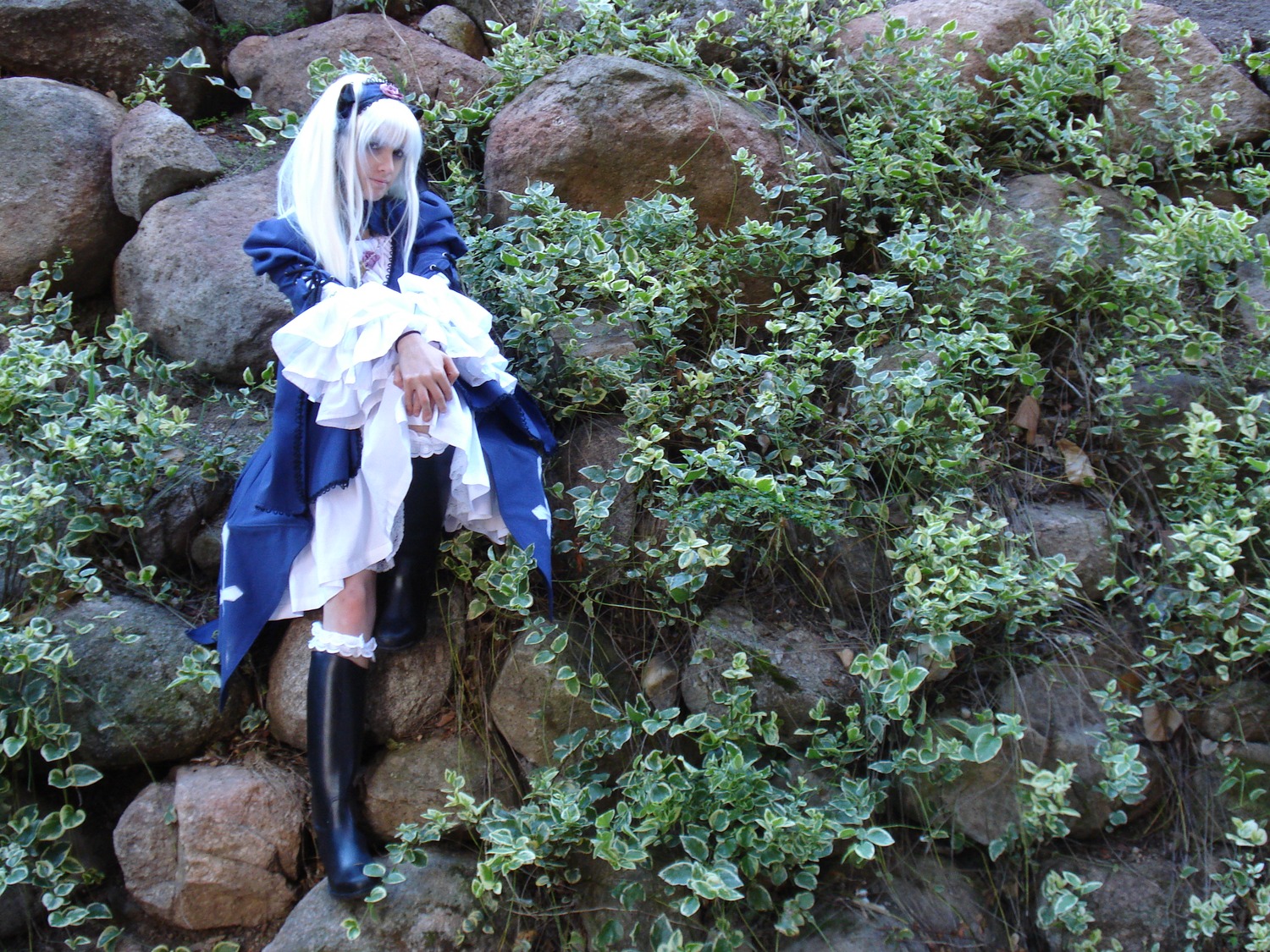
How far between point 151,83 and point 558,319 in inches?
86.6

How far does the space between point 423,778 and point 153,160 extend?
7.85ft

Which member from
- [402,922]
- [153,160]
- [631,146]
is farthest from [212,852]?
[631,146]

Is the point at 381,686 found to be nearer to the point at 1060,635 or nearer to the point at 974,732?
the point at 974,732

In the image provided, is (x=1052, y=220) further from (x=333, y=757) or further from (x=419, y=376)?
(x=333, y=757)

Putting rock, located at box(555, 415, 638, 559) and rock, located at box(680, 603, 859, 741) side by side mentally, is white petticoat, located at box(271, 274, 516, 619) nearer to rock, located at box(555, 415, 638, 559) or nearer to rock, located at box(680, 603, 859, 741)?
rock, located at box(555, 415, 638, 559)

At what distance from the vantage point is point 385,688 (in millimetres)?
2574

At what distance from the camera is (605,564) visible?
2.58 metres

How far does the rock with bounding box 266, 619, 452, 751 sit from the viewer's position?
2.57 meters

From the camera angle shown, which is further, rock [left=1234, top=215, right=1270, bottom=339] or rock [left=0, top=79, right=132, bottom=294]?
rock [left=0, top=79, right=132, bottom=294]

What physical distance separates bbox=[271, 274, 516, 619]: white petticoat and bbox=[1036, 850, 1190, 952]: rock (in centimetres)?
171

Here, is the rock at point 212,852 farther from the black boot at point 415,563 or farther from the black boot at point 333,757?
the black boot at point 415,563

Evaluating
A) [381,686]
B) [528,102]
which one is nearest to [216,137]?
[528,102]

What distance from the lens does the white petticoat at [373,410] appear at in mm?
2244

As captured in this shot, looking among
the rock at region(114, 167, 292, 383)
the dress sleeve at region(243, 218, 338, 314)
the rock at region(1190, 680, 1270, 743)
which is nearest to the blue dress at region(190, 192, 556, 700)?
the dress sleeve at region(243, 218, 338, 314)
